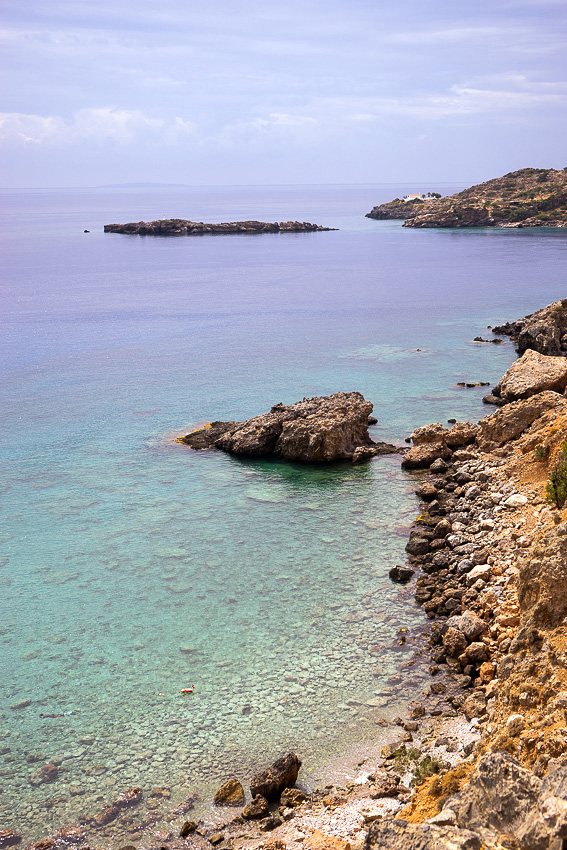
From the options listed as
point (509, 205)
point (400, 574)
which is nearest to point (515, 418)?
point (400, 574)

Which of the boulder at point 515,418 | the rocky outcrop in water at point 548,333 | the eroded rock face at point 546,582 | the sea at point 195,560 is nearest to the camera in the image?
the eroded rock face at point 546,582

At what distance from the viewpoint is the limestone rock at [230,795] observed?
44.6ft

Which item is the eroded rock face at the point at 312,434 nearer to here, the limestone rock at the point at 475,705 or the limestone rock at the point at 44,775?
the limestone rock at the point at 475,705

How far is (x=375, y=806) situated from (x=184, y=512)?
53.5ft

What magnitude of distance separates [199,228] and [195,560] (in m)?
155

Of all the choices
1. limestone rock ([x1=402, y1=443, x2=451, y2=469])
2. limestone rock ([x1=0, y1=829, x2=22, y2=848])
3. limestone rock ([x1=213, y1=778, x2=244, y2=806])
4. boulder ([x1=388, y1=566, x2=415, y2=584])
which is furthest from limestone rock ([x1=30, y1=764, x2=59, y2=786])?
limestone rock ([x1=402, y1=443, x2=451, y2=469])

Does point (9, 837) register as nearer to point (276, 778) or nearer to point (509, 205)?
point (276, 778)

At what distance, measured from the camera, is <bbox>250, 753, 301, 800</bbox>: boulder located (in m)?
13.6

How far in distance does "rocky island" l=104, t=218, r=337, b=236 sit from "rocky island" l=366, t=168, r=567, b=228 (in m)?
26.7

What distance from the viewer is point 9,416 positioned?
40656 millimetres

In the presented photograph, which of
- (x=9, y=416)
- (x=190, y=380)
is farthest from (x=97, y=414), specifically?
(x=190, y=380)

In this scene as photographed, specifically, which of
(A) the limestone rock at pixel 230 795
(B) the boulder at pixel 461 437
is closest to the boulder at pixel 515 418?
(B) the boulder at pixel 461 437

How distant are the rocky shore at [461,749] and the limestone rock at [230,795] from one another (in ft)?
0.06

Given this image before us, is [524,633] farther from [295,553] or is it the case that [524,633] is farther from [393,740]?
[295,553]
